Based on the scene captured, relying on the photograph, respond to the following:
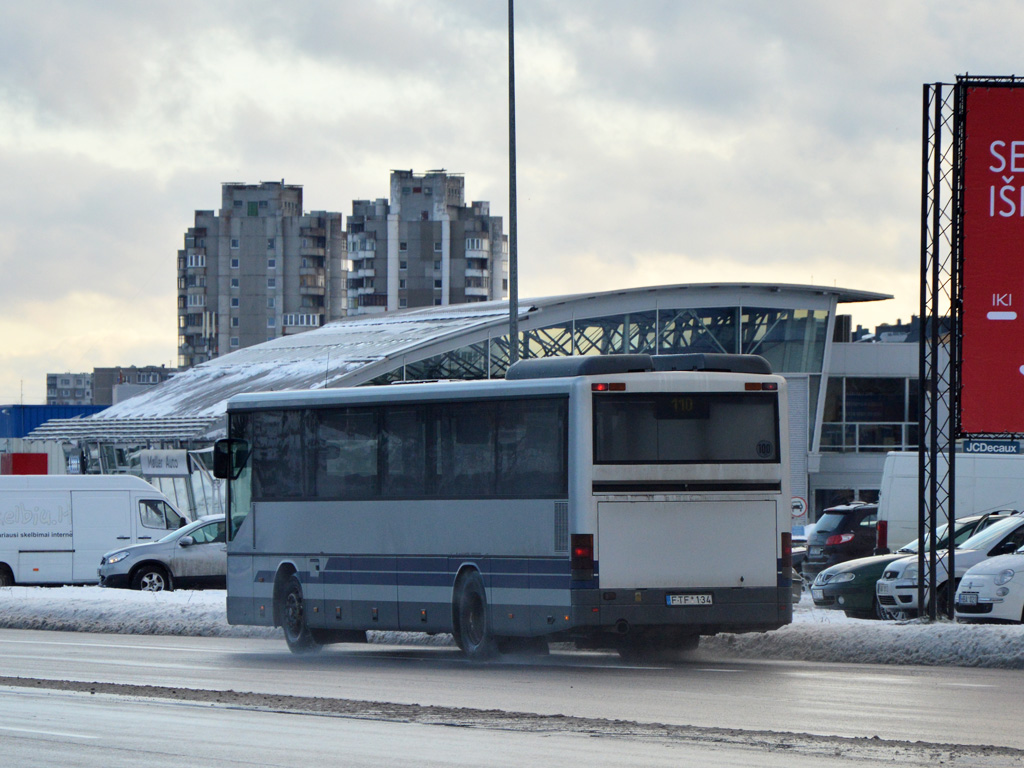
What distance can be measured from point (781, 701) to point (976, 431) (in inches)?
340

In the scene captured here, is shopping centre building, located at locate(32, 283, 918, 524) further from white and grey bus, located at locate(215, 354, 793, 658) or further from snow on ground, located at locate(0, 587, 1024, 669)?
white and grey bus, located at locate(215, 354, 793, 658)

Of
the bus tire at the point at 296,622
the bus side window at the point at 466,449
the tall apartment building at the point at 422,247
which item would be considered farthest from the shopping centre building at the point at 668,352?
the tall apartment building at the point at 422,247

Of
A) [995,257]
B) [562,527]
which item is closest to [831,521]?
[995,257]

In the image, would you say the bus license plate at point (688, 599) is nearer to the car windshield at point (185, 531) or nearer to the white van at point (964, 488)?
the white van at point (964, 488)

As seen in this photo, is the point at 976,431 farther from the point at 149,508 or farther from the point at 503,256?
the point at 503,256

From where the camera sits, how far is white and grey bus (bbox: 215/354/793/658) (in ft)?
55.4

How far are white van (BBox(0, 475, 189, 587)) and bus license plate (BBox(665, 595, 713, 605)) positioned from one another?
21.4 metres

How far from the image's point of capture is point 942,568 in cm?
2283

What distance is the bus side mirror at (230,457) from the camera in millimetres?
21016

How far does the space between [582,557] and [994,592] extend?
18.4 feet

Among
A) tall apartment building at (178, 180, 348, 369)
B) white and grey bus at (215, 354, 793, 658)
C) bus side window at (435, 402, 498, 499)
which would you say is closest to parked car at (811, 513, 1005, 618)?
white and grey bus at (215, 354, 793, 658)

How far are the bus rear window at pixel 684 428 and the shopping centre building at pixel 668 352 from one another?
37010 mm

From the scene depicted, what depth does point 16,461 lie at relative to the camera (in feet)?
177

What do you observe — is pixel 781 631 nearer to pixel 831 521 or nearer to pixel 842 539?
pixel 842 539
